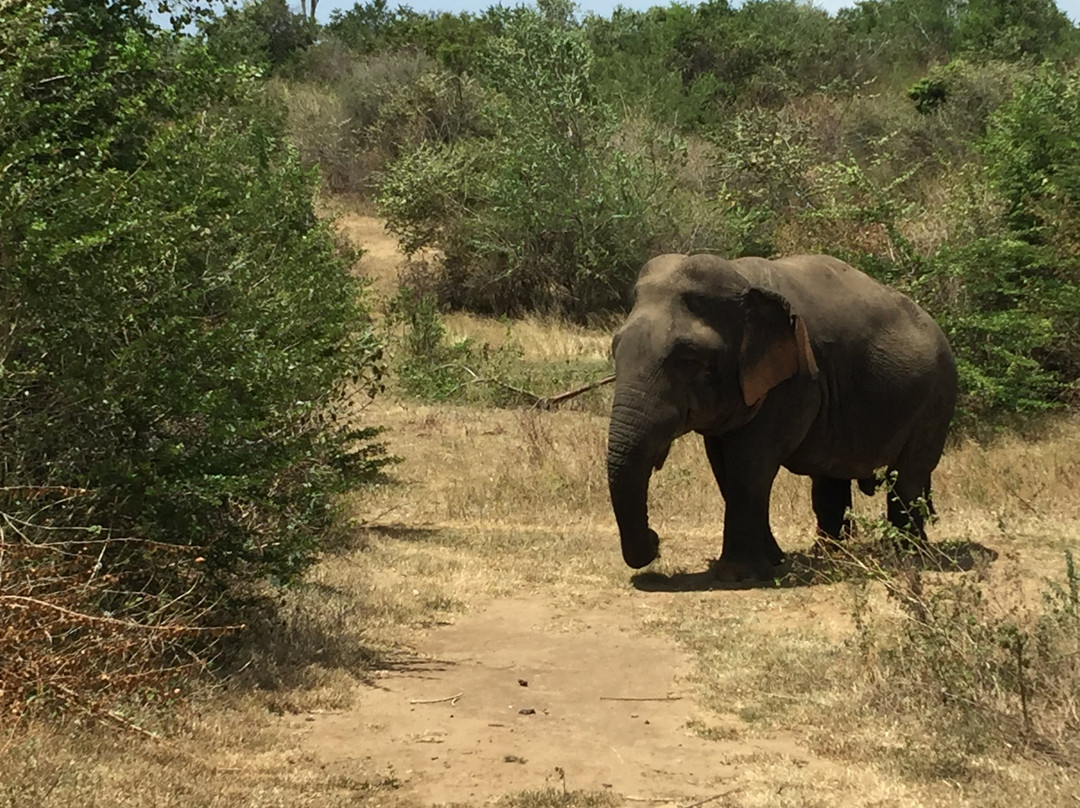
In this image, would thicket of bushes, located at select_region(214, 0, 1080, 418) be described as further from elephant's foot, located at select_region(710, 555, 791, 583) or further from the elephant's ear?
elephant's foot, located at select_region(710, 555, 791, 583)

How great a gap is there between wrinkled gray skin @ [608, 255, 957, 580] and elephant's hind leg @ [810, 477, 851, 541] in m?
0.49

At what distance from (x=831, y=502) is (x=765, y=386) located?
2824mm

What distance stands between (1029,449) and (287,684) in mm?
12657

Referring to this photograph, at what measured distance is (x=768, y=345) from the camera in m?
10.3

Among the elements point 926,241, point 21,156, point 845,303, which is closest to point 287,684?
point 21,156

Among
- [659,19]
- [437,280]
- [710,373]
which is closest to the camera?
[710,373]

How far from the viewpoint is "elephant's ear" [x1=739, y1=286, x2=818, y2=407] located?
10.2m

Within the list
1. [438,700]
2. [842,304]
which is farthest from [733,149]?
[438,700]

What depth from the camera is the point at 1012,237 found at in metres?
19.5

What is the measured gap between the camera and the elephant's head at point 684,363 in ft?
32.3

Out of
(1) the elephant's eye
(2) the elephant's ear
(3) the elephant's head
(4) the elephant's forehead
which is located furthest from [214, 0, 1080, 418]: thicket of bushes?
(1) the elephant's eye

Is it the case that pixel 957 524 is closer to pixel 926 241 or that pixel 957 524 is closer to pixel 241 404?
pixel 241 404

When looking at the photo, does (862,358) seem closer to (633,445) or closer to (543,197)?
(633,445)

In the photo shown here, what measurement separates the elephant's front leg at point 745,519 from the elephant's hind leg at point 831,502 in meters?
2.13
